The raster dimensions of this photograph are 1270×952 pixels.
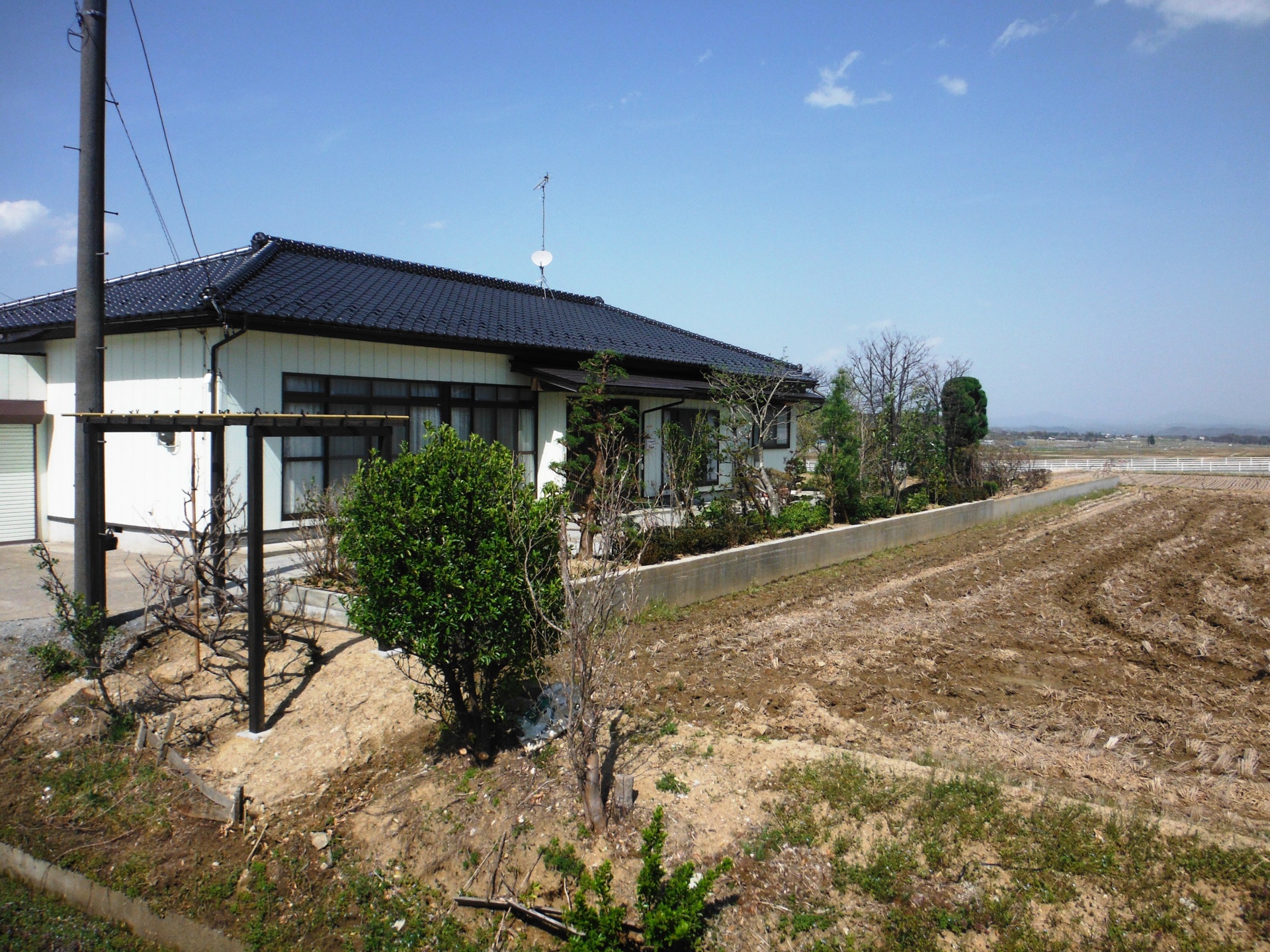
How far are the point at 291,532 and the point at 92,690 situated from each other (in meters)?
3.51

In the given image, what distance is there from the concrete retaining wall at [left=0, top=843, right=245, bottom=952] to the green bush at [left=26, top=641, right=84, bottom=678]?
1.95 meters

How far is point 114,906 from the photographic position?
422cm

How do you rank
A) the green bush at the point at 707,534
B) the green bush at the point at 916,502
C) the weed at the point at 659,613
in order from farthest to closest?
the green bush at the point at 916,502 → the green bush at the point at 707,534 → the weed at the point at 659,613

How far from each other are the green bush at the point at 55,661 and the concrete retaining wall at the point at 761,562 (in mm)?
1632

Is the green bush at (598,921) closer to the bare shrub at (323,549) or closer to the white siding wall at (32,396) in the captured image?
the bare shrub at (323,549)

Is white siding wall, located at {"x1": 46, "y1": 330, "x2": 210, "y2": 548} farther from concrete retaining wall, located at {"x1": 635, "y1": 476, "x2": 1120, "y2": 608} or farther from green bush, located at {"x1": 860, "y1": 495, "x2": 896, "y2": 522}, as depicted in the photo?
green bush, located at {"x1": 860, "y1": 495, "x2": 896, "y2": 522}

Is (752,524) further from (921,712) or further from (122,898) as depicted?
(122,898)

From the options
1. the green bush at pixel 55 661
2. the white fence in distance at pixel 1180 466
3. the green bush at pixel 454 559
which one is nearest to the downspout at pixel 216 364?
the green bush at pixel 55 661

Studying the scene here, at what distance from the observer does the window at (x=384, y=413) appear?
9336 mm

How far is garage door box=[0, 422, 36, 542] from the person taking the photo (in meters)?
10.5

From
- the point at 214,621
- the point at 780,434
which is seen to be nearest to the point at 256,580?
the point at 214,621

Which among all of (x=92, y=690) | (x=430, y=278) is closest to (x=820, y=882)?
(x=92, y=690)

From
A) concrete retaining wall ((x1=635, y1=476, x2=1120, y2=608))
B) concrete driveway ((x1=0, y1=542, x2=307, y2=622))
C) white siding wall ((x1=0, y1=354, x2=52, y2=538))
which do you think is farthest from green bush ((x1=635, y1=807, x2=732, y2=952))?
white siding wall ((x1=0, y1=354, x2=52, y2=538))

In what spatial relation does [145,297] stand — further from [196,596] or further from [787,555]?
[787,555]
